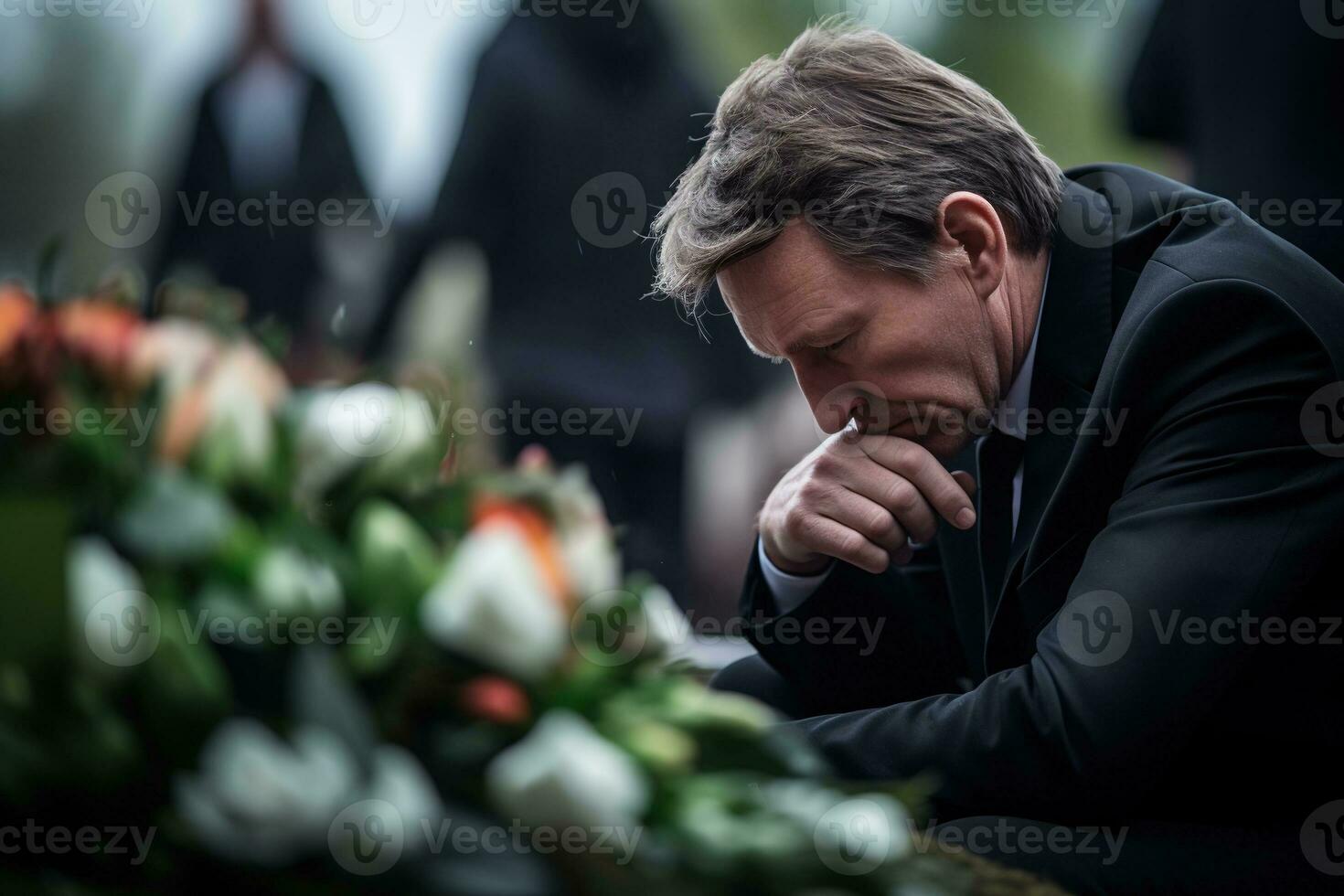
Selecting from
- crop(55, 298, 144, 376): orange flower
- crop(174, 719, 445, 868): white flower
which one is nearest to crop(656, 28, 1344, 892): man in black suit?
crop(174, 719, 445, 868): white flower

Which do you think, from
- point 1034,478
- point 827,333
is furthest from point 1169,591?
point 827,333

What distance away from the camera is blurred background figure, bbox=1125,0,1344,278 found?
2371 mm

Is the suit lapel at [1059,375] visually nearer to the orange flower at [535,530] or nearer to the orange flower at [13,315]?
the orange flower at [535,530]

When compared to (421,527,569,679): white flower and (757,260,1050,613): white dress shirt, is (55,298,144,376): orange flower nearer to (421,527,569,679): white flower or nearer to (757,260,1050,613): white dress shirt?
(421,527,569,679): white flower

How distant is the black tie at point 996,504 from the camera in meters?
1.86

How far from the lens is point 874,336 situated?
5.81 feet

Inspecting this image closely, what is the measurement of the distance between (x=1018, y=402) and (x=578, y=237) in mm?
1144

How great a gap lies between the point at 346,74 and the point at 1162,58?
1.81m

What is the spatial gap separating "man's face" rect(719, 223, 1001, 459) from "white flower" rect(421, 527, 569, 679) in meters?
1.06

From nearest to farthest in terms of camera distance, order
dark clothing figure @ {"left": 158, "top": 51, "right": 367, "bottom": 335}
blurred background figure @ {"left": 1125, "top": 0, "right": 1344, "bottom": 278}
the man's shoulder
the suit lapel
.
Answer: the man's shoulder, the suit lapel, blurred background figure @ {"left": 1125, "top": 0, "right": 1344, "bottom": 278}, dark clothing figure @ {"left": 158, "top": 51, "right": 367, "bottom": 335}

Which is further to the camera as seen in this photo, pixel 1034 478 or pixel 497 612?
pixel 1034 478

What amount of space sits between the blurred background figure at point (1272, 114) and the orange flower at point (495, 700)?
1959 mm

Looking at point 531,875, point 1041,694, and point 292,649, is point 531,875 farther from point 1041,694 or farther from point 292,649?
point 1041,694

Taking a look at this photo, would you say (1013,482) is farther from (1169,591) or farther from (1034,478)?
(1169,591)
